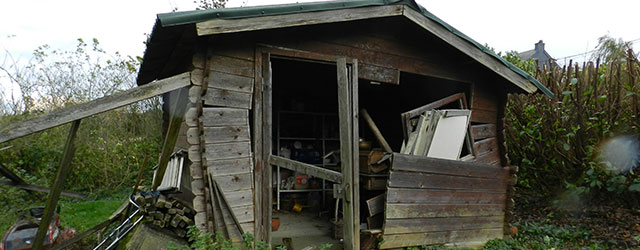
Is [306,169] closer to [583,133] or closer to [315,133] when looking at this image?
[315,133]

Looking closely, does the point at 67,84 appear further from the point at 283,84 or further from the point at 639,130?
the point at 639,130

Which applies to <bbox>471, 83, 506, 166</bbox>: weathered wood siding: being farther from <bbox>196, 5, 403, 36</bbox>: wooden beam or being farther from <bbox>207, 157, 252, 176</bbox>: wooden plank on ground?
<bbox>207, 157, 252, 176</bbox>: wooden plank on ground

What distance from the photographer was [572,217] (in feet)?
20.4

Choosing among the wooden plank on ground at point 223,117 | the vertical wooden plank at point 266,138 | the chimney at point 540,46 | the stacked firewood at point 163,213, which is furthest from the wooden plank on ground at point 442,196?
the chimney at point 540,46

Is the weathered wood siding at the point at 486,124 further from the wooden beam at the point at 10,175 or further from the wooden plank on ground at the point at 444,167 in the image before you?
the wooden beam at the point at 10,175

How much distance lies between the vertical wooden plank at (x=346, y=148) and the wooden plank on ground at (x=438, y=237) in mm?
624

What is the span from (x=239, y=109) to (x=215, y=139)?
1.23 ft

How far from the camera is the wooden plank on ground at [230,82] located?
330cm

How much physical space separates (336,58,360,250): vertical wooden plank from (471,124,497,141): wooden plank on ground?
2.38 meters

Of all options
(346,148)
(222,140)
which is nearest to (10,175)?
(222,140)

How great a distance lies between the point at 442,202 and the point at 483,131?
1.40 meters

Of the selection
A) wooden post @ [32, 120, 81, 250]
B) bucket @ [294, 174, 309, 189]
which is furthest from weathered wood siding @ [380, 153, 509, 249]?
wooden post @ [32, 120, 81, 250]

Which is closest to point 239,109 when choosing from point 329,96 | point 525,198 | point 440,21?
point 440,21

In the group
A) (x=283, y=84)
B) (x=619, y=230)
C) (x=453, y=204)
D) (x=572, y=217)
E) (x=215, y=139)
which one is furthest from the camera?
(x=283, y=84)
